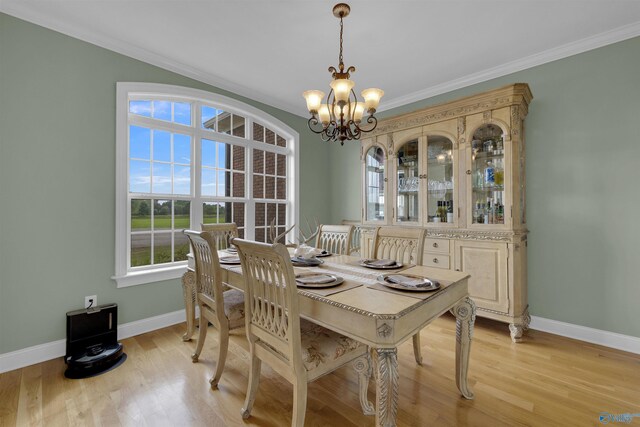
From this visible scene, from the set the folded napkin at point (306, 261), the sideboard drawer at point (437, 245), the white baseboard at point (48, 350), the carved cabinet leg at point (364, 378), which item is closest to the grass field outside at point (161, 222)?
the white baseboard at point (48, 350)

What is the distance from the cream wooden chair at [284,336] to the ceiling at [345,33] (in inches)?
74.5

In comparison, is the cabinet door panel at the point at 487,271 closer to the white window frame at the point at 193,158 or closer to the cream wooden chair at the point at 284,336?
the cream wooden chair at the point at 284,336

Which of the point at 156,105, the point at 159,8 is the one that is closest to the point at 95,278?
the point at 156,105

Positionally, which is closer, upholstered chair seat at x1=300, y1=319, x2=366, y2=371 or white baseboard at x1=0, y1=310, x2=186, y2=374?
upholstered chair seat at x1=300, y1=319, x2=366, y2=371

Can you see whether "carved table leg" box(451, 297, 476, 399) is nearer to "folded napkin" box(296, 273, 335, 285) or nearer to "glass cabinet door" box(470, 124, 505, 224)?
"folded napkin" box(296, 273, 335, 285)

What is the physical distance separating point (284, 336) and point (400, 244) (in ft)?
4.30

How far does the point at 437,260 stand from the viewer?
3.03 m

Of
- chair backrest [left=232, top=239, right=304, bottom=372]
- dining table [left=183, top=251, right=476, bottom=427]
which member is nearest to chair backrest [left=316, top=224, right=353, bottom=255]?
dining table [left=183, top=251, right=476, bottom=427]

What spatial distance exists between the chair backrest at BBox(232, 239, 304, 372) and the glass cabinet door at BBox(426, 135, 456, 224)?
7.48ft

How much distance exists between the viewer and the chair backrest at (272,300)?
1.30 metres

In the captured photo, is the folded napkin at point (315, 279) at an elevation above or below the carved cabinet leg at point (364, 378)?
above

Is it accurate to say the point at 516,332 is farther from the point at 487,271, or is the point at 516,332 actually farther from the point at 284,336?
the point at 284,336

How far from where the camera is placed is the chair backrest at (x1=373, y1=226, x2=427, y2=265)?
2210 mm

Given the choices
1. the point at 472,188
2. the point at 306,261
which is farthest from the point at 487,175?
the point at 306,261
